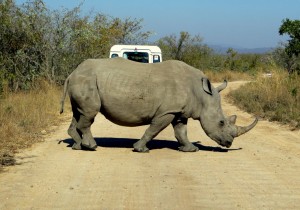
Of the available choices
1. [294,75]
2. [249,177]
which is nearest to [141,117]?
[249,177]

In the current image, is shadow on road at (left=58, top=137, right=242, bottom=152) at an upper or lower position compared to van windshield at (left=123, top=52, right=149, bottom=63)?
lower

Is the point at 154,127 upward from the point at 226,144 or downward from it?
upward

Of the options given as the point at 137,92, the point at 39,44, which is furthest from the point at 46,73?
the point at 137,92

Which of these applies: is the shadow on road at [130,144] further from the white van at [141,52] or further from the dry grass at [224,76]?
the dry grass at [224,76]

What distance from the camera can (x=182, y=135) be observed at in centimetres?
862

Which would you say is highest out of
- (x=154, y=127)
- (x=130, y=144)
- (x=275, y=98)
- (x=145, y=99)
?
(x=145, y=99)

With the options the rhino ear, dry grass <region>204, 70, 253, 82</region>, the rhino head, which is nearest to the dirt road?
the rhino head

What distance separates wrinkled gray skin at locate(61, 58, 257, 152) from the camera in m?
8.26

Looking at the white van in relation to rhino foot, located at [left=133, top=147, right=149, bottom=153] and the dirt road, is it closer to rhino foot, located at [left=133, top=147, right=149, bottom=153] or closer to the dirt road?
the dirt road

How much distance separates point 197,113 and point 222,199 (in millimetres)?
3044

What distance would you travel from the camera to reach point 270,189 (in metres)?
6.04

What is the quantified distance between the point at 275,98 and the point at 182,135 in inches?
254

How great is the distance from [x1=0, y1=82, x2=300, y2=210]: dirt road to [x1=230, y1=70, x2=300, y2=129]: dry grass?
2768 millimetres

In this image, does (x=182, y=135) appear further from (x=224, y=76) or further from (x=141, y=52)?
(x=224, y=76)
